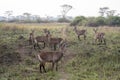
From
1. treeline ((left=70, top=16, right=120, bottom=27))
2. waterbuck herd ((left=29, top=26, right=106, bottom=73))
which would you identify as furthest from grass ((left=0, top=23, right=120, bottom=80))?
treeline ((left=70, top=16, right=120, bottom=27))

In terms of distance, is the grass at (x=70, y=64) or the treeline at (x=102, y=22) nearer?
the grass at (x=70, y=64)

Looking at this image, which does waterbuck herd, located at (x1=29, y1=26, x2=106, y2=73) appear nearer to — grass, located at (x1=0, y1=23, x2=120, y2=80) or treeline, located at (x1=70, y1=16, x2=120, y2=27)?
grass, located at (x1=0, y1=23, x2=120, y2=80)

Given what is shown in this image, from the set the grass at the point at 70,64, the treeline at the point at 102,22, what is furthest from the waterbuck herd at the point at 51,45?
the treeline at the point at 102,22

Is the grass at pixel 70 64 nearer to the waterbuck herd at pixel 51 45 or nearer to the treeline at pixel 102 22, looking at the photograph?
the waterbuck herd at pixel 51 45

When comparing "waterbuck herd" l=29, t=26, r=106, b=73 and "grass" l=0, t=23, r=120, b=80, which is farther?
"waterbuck herd" l=29, t=26, r=106, b=73

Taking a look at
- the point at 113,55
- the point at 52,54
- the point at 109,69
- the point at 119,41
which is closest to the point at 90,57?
the point at 113,55

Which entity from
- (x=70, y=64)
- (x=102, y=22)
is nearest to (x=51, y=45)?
(x=70, y=64)

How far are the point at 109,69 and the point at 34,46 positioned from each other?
19.9ft

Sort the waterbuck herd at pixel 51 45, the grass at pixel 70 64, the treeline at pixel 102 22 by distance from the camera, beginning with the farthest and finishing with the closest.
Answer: the treeline at pixel 102 22, the waterbuck herd at pixel 51 45, the grass at pixel 70 64

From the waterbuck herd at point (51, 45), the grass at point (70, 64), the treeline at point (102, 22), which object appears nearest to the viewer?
the grass at point (70, 64)

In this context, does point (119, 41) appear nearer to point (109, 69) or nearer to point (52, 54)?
point (109, 69)

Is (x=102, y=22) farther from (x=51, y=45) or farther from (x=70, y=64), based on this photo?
(x=70, y=64)

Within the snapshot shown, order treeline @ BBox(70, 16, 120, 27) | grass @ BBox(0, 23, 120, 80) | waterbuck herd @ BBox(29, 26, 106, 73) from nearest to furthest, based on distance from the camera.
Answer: grass @ BBox(0, 23, 120, 80)
waterbuck herd @ BBox(29, 26, 106, 73)
treeline @ BBox(70, 16, 120, 27)

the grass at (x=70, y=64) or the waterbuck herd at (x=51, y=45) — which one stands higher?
the waterbuck herd at (x=51, y=45)
